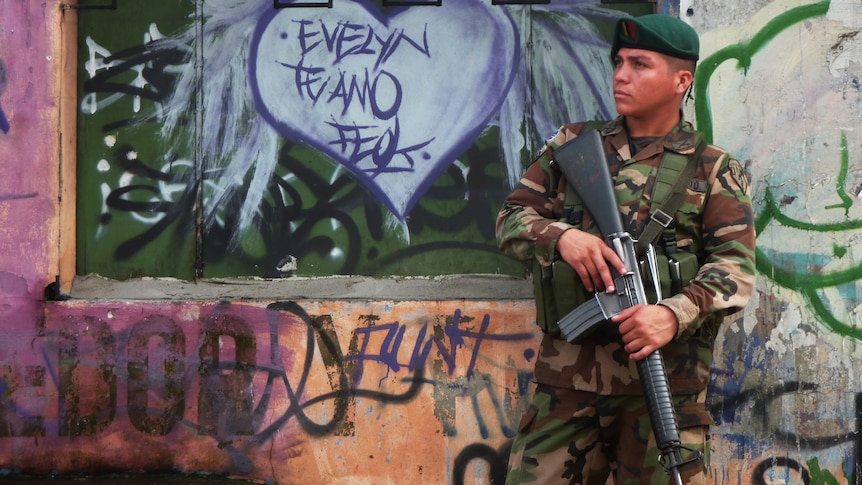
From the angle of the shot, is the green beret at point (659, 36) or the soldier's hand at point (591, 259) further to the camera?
the green beret at point (659, 36)

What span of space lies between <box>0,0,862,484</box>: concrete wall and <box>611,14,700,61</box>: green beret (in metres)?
0.97

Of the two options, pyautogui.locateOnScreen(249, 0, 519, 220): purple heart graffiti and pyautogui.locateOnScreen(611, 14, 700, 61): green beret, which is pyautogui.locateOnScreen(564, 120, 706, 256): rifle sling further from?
pyautogui.locateOnScreen(249, 0, 519, 220): purple heart graffiti

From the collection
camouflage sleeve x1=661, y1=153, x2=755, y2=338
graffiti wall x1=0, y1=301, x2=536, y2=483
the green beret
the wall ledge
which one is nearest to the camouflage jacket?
camouflage sleeve x1=661, y1=153, x2=755, y2=338

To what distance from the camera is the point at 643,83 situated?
3.05 metres

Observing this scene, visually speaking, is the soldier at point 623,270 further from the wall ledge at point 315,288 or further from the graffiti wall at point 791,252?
the wall ledge at point 315,288

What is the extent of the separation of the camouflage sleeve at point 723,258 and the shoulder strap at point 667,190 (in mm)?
77

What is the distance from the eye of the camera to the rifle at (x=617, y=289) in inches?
110

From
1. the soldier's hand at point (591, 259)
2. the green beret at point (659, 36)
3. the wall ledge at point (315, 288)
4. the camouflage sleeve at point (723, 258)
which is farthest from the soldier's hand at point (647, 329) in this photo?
the wall ledge at point (315, 288)

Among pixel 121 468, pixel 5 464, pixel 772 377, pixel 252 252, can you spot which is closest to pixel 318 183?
pixel 252 252

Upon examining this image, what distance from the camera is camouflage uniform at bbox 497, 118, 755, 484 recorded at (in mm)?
2979

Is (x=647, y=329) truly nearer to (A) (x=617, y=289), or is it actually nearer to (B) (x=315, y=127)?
(A) (x=617, y=289)

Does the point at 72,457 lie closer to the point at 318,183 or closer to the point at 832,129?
the point at 318,183

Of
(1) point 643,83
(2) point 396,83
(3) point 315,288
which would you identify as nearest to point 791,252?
(1) point 643,83

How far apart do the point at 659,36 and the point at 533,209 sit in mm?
628
